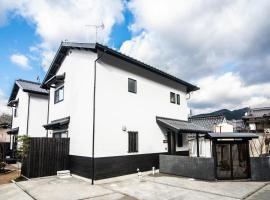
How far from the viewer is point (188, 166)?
1132cm

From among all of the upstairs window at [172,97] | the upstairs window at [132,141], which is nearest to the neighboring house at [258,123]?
the upstairs window at [172,97]

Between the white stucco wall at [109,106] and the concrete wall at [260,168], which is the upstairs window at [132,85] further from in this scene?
the concrete wall at [260,168]

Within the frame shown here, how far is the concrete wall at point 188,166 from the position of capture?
10.5 m

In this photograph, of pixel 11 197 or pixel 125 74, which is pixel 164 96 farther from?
pixel 11 197

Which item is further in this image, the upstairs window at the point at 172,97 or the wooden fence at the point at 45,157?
the upstairs window at the point at 172,97

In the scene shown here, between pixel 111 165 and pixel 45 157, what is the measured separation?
355cm

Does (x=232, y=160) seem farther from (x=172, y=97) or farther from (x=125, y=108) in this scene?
(x=172, y=97)

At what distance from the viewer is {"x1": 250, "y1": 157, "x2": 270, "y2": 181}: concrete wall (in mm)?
10391

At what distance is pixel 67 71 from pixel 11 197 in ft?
25.2

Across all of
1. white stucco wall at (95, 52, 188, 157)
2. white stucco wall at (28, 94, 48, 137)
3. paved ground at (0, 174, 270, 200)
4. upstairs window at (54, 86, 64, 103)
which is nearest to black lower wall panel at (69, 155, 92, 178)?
paved ground at (0, 174, 270, 200)

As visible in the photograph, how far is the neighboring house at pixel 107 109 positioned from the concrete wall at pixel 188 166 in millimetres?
1199

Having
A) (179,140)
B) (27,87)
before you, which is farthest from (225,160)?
(27,87)

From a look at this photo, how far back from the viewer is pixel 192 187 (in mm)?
9141

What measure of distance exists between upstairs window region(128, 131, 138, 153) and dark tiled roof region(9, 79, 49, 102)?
413 inches
